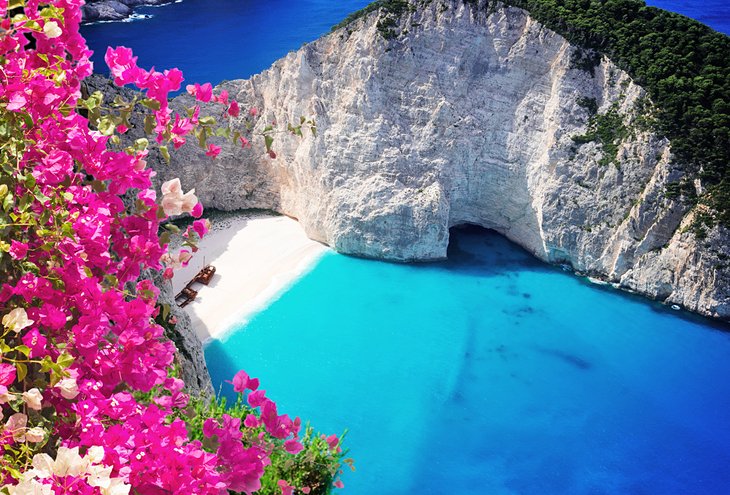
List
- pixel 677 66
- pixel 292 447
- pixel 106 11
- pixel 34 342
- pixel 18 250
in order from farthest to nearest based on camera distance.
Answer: pixel 106 11
pixel 677 66
pixel 292 447
pixel 18 250
pixel 34 342

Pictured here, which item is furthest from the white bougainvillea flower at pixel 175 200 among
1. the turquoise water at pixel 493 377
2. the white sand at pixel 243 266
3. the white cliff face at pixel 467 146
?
the white cliff face at pixel 467 146

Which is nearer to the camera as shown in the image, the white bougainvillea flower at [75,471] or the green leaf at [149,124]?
the white bougainvillea flower at [75,471]

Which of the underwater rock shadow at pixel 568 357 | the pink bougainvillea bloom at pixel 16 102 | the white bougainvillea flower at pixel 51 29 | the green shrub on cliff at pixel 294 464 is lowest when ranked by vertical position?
the underwater rock shadow at pixel 568 357

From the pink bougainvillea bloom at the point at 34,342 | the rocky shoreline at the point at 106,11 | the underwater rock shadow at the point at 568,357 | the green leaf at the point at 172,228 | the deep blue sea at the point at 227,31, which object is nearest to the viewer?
the pink bougainvillea bloom at the point at 34,342

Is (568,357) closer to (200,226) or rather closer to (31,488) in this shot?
(200,226)

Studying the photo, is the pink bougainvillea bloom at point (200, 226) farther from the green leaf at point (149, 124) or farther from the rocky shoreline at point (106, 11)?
the rocky shoreline at point (106, 11)

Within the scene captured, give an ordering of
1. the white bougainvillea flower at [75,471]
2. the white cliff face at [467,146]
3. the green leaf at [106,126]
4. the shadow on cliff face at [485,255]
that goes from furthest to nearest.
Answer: the shadow on cliff face at [485,255] → the white cliff face at [467,146] → the green leaf at [106,126] → the white bougainvillea flower at [75,471]

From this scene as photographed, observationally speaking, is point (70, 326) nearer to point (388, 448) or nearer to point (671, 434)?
point (388, 448)

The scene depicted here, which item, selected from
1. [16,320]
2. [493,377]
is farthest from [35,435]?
[493,377]
